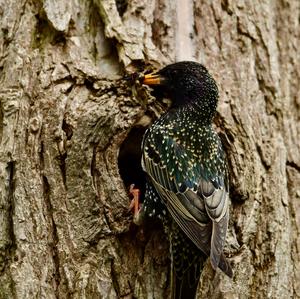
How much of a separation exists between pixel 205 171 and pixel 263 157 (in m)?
0.49

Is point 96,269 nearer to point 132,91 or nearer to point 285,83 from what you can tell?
point 132,91

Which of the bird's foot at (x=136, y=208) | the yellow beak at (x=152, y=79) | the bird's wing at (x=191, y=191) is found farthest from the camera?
the yellow beak at (x=152, y=79)

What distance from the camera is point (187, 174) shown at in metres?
5.71

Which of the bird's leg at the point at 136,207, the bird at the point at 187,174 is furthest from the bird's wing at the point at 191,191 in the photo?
the bird's leg at the point at 136,207

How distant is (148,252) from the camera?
539cm

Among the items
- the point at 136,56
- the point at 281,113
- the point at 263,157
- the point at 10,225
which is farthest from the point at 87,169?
the point at 281,113

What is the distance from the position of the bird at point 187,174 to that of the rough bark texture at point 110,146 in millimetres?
121

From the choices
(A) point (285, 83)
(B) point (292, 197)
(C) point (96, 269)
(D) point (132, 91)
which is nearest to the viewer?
(C) point (96, 269)

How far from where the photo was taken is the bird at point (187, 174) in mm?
5242

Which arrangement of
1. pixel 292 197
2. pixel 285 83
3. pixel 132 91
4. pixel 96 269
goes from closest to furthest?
1. pixel 96 269
2. pixel 132 91
3. pixel 292 197
4. pixel 285 83

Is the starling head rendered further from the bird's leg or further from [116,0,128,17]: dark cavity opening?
the bird's leg

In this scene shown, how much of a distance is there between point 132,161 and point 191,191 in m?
1.32

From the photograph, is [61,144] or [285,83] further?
[285,83]

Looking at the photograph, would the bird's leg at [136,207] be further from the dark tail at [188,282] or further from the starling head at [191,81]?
the starling head at [191,81]
